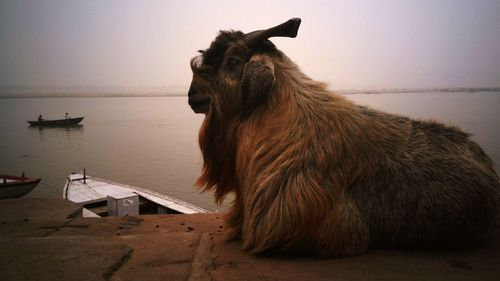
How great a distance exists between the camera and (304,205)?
8.71 ft

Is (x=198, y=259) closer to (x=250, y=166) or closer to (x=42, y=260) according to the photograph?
(x=250, y=166)

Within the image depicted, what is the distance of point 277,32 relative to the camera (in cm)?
300

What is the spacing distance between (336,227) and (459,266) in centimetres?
80

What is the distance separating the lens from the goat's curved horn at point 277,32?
2979 millimetres

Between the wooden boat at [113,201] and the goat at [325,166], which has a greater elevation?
the goat at [325,166]

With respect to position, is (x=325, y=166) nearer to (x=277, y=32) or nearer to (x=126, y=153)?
(x=277, y=32)

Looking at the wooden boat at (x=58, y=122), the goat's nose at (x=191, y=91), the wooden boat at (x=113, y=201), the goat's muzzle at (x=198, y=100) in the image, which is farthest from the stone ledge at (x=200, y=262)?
the wooden boat at (x=58, y=122)

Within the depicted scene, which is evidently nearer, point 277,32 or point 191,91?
point 277,32

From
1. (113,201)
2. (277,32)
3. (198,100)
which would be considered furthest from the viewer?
(113,201)

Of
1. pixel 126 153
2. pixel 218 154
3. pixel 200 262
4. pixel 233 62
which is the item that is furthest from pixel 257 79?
pixel 126 153

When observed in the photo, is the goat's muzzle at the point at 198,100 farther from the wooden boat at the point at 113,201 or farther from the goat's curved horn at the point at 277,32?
the wooden boat at the point at 113,201

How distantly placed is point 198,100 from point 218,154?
1.54ft

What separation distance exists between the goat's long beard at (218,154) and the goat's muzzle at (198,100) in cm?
7

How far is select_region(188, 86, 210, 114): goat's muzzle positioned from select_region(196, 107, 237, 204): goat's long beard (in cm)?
7
